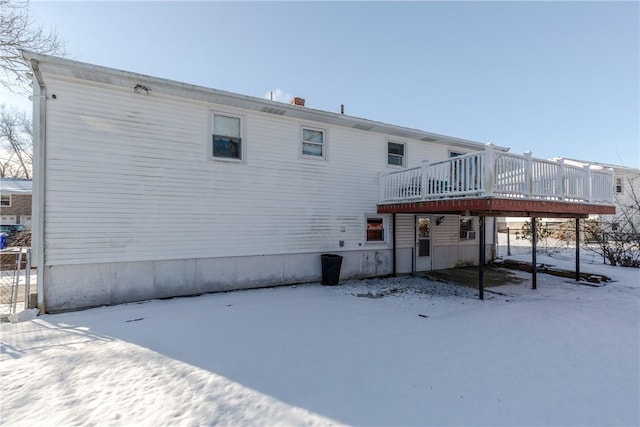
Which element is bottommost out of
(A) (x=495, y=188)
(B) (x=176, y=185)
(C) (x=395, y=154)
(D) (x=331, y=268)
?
(D) (x=331, y=268)

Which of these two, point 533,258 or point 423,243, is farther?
point 423,243

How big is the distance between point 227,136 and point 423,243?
8.09 meters

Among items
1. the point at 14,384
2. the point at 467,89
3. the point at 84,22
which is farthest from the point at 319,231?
the point at 467,89

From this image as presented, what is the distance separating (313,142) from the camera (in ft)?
30.1

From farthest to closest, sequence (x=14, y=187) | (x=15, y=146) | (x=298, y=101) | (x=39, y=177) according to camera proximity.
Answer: (x=15, y=146), (x=14, y=187), (x=298, y=101), (x=39, y=177)

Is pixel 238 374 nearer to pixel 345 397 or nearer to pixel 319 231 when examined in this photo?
pixel 345 397

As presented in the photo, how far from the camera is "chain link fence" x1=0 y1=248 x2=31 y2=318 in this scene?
5843 millimetres

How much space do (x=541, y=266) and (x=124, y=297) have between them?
14.4 metres

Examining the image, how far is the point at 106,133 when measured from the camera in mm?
6590

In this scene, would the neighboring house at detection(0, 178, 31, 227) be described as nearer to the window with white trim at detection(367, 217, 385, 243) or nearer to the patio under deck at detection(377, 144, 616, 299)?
the window with white trim at detection(367, 217, 385, 243)

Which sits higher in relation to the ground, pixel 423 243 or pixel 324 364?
pixel 423 243

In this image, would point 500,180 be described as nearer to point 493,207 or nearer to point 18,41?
point 493,207

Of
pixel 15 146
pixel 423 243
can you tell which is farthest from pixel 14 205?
pixel 423 243

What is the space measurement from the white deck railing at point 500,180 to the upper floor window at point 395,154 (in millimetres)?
1172
